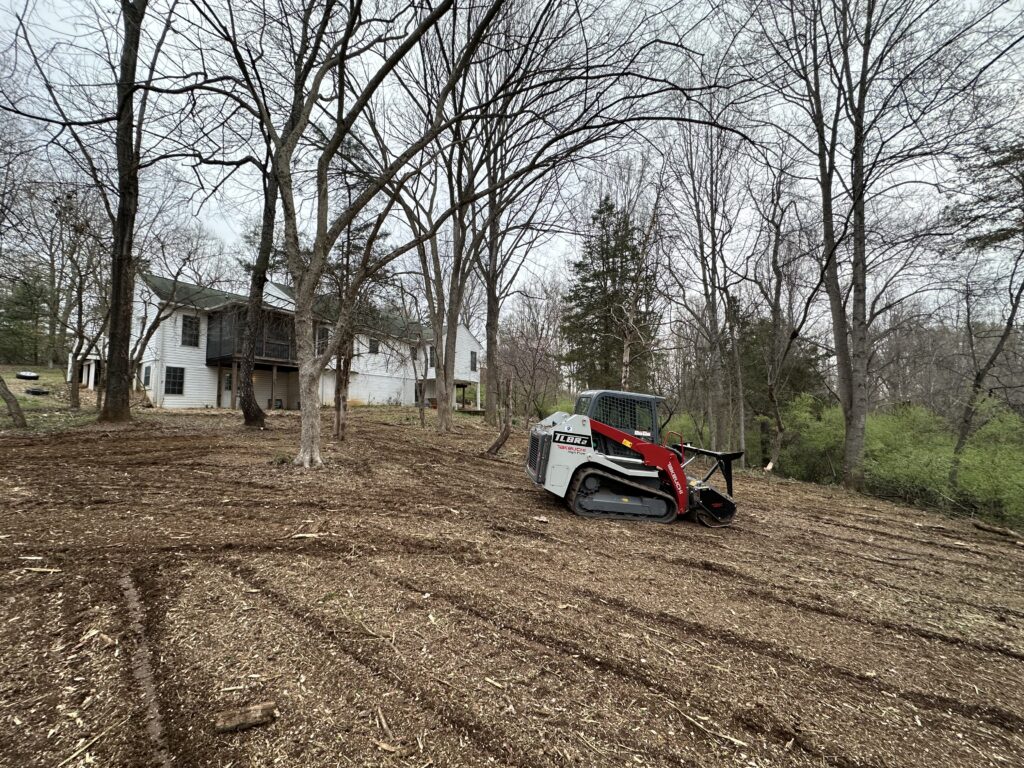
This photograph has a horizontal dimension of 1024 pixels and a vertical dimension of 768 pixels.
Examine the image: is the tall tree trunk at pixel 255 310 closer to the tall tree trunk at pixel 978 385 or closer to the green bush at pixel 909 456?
the green bush at pixel 909 456

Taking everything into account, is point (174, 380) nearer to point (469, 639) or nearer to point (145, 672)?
point (145, 672)

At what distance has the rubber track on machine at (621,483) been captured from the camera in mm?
5398

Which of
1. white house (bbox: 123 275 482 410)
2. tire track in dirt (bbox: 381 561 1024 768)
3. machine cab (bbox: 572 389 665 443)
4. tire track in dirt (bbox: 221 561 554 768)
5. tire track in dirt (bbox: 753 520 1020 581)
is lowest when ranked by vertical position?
tire track in dirt (bbox: 753 520 1020 581)

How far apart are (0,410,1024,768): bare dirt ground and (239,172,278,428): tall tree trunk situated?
6.39 m

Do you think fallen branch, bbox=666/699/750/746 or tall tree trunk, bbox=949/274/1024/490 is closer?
fallen branch, bbox=666/699/750/746

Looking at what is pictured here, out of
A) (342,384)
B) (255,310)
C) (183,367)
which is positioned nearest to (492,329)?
(342,384)

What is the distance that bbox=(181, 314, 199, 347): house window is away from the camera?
2008 centimetres

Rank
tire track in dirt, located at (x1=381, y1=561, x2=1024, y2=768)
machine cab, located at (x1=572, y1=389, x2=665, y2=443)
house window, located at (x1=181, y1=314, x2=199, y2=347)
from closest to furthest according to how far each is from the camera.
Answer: tire track in dirt, located at (x1=381, y1=561, x2=1024, y2=768)
machine cab, located at (x1=572, y1=389, x2=665, y2=443)
house window, located at (x1=181, y1=314, x2=199, y2=347)

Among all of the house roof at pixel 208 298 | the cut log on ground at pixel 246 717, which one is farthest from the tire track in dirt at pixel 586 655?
the house roof at pixel 208 298

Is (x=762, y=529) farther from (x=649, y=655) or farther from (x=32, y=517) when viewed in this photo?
(x=32, y=517)

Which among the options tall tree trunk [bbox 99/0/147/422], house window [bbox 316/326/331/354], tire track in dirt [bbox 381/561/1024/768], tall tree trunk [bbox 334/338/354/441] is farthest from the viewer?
house window [bbox 316/326/331/354]

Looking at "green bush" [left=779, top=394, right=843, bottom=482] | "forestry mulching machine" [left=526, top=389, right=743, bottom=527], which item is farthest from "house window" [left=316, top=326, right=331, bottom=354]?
"green bush" [left=779, top=394, right=843, bottom=482]

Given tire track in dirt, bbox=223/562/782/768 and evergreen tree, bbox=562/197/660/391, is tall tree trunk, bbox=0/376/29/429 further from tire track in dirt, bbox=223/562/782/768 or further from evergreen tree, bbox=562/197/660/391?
evergreen tree, bbox=562/197/660/391

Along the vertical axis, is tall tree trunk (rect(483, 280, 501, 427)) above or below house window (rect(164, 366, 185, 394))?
above
